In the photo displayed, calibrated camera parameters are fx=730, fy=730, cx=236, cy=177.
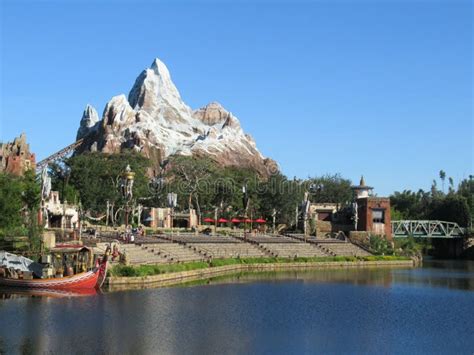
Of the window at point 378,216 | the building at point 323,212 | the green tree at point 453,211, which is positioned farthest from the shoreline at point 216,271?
the green tree at point 453,211

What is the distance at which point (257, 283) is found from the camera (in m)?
66.4

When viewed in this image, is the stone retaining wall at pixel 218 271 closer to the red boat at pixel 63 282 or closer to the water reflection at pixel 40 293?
the red boat at pixel 63 282

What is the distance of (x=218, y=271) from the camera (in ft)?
252

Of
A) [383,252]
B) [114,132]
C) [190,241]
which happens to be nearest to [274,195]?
[383,252]

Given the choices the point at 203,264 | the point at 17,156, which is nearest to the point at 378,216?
the point at 203,264

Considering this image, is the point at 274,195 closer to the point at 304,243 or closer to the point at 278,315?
the point at 304,243

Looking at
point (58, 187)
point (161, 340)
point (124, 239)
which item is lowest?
point (161, 340)

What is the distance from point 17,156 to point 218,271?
55632 millimetres

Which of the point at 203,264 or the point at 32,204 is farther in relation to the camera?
the point at 32,204

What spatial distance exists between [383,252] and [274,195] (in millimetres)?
31350

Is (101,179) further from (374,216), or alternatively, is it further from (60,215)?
(374,216)

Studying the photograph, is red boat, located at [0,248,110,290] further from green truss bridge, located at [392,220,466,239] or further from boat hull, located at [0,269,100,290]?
green truss bridge, located at [392,220,466,239]

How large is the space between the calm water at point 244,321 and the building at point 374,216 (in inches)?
2100

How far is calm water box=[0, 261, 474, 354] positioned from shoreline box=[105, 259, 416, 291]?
3.66 meters
